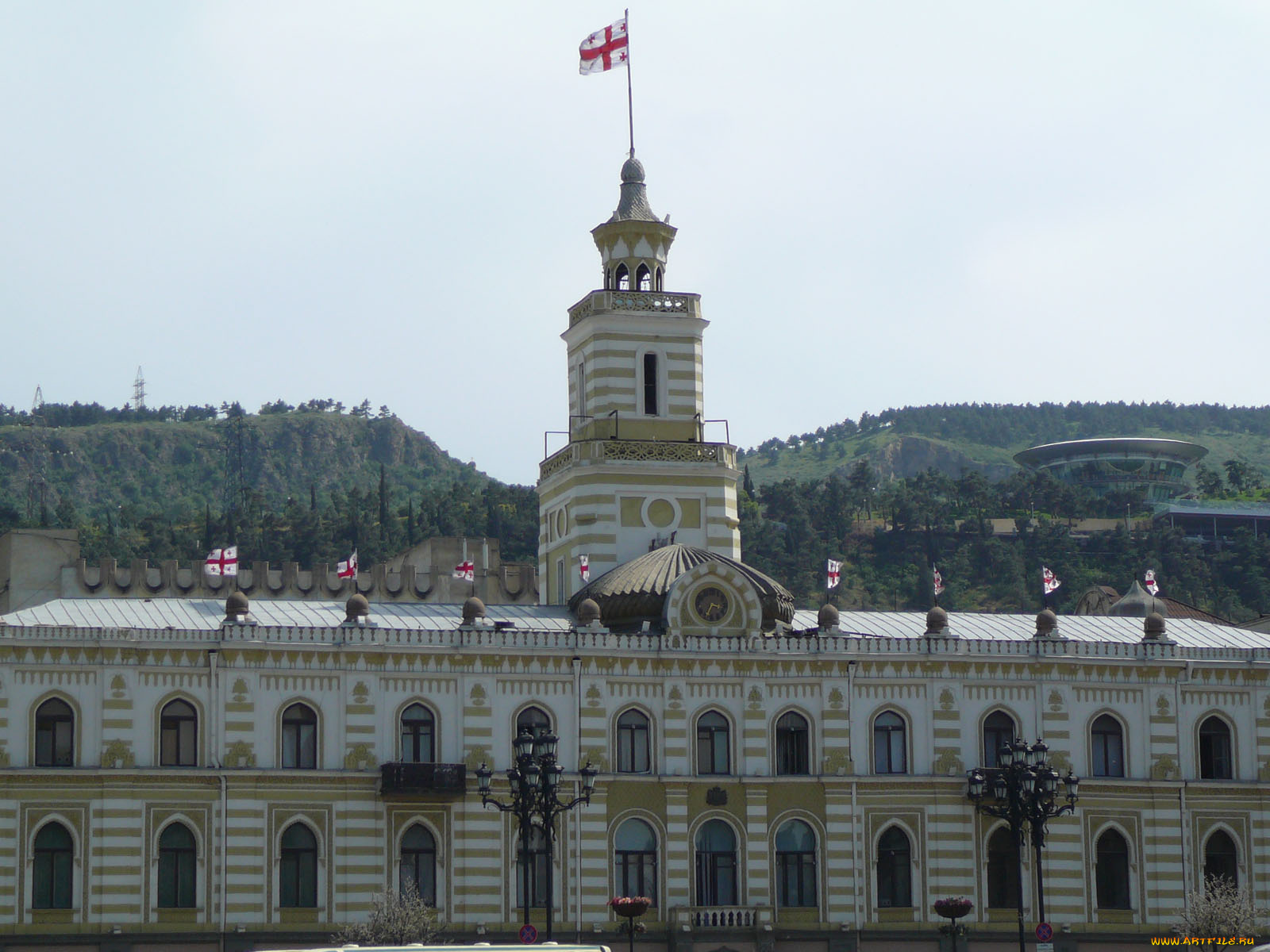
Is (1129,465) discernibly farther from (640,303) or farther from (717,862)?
(717,862)

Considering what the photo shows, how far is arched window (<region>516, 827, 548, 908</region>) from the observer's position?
6675 cm

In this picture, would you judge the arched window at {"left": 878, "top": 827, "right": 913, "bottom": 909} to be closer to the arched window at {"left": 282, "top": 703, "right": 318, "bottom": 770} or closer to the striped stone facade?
the striped stone facade

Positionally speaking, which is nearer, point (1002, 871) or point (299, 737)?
point (299, 737)

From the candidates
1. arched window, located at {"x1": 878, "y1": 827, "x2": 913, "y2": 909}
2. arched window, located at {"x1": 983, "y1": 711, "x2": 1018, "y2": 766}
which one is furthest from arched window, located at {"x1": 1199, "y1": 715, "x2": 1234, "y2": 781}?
arched window, located at {"x1": 878, "y1": 827, "x2": 913, "y2": 909}

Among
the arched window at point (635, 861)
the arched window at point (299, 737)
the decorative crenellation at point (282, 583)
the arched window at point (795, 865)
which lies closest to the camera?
the arched window at point (299, 737)

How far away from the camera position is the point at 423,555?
11456 centimetres

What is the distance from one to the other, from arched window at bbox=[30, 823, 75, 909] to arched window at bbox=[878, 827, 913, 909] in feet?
77.4

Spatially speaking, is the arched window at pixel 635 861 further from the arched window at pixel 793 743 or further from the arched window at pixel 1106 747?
the arched window at pixel 1106 747

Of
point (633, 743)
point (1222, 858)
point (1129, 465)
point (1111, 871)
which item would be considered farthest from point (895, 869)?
point (1129, 465)

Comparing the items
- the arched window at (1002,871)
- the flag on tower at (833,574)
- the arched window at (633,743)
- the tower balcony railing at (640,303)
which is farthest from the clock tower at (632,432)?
the arched window at (1002,871)

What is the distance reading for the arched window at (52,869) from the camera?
63094 millimetres

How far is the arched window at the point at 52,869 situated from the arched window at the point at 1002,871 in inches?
1060

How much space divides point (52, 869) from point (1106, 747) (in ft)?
104

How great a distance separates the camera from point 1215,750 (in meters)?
72.8
